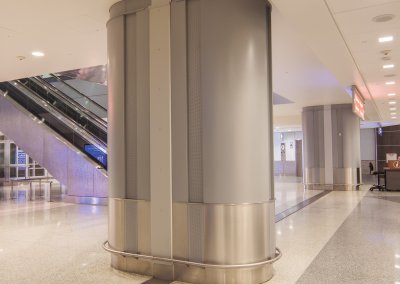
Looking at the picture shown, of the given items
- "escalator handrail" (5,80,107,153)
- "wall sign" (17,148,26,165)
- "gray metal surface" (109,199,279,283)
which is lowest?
"gray metal surface" (109,199,279,283)

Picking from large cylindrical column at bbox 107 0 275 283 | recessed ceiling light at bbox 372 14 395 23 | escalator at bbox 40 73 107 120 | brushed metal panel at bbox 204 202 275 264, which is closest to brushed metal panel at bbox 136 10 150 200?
large cylindrical column at bbox 107 0 275 283

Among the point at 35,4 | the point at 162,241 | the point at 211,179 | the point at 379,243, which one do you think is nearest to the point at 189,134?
the point at 211,179

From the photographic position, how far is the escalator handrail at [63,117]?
42.6 ft

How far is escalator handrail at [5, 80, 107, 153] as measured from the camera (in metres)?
13.0

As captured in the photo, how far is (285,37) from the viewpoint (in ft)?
23.1

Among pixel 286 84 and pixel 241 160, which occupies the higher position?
pixel 286 84

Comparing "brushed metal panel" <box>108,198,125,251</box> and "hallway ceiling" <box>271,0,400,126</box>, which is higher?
"hallway ceiling" <box>271,0,400,126</box>

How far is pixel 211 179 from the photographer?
415cm

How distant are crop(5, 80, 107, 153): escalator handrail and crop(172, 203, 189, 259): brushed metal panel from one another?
29.7ft

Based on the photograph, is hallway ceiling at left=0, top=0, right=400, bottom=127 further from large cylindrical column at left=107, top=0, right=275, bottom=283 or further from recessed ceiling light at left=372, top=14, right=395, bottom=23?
large cylindrical column at left=107, top=0, right=275, bottom=283

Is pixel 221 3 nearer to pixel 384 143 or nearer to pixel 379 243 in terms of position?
pixel 379 243

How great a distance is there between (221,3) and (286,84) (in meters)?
7.94

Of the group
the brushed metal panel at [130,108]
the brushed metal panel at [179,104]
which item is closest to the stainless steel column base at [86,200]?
the brushed metal panel at [130,108]

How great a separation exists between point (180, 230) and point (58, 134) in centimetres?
958
